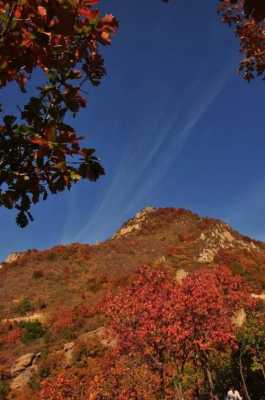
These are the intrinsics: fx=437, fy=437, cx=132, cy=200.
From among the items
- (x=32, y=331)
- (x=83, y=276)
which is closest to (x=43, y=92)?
(x=32, y=331)

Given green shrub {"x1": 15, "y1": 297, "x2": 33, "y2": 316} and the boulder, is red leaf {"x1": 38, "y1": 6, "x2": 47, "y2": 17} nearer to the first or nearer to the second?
the boulder

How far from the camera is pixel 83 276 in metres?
46.3

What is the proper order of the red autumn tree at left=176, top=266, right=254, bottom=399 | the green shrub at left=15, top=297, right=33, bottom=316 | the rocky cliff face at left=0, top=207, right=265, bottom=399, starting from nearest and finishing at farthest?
A: 1. the red autumn tree at left=176, top=266, right=254, bottom=399
2. the rocky cliff face at left=0, top=207, right=265, bottom=399
3. the green shrub at left=15, top=297, right=33, bottom=316

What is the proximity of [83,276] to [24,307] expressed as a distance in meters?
8.40

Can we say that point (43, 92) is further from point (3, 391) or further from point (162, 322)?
point (3, 391)

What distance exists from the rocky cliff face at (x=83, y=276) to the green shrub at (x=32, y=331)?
75 mm

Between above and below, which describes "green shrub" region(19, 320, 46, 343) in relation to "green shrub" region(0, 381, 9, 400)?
above

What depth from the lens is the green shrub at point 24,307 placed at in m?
39.1

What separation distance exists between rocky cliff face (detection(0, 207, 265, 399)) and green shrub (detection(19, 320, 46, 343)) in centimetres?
8

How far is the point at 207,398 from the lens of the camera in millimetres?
21094

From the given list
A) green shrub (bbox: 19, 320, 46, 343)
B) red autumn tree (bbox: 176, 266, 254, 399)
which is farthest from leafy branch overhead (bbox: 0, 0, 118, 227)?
green shrub (bbox: 19, 320, 46, 343)

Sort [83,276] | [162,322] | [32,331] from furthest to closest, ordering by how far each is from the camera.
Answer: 1. [83,276]
2. [32,331]
3. [162,322]

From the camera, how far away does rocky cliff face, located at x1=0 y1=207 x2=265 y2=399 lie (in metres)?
29.7

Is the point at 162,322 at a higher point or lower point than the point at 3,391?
lower
